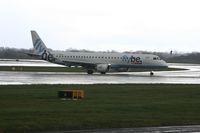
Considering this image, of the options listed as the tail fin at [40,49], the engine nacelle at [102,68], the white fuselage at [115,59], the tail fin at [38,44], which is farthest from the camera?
the tail fin at [38,44]

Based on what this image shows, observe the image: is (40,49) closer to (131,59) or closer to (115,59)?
(115,59)

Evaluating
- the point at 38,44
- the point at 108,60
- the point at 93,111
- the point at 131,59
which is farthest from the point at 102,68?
the point at 93,111

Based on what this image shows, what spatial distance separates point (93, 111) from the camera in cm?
2175

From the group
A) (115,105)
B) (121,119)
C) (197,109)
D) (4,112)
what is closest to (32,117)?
(4,112)

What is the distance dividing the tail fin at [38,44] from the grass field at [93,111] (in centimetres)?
4157

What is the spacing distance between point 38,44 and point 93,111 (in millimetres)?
51822

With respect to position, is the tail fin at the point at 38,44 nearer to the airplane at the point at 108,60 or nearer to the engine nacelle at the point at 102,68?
the airplane at the point at 108,60

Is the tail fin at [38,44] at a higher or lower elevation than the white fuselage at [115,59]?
higher

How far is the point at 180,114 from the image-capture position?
71.5ft

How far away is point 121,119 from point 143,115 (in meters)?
1.69

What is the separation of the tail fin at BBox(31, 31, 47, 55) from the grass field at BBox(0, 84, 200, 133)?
41.6 meters

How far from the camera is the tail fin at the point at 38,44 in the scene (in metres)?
71.8

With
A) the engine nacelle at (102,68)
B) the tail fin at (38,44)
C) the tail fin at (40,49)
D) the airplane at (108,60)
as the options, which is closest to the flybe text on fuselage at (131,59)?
the airplane at (108,60)

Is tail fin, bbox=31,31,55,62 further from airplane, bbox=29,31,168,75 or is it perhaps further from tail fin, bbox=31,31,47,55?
airplane, bbox=29,31,168,75
